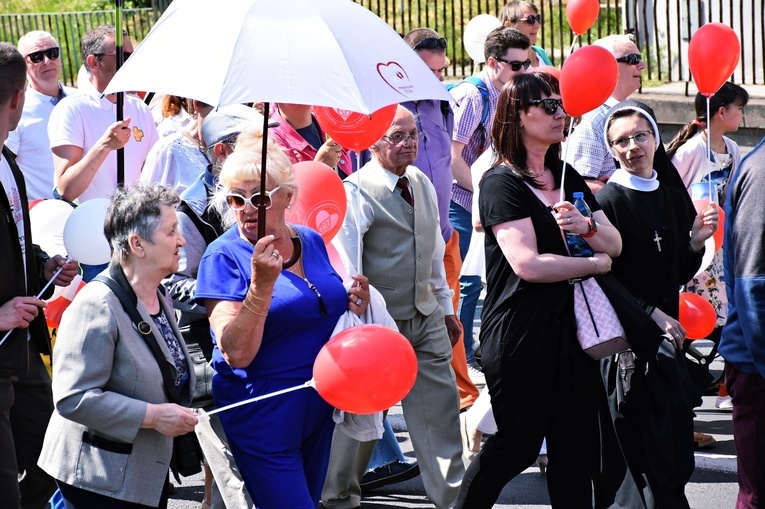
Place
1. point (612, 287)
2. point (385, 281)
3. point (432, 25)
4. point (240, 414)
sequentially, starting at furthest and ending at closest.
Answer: point (432, 25) < point (385, 281) < point (612, 287) < point (240, 414)

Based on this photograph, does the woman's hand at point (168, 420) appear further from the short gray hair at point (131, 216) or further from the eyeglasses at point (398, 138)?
the eyeglasses at point (398, 138)

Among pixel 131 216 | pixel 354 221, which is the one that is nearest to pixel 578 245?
pixel 354 221

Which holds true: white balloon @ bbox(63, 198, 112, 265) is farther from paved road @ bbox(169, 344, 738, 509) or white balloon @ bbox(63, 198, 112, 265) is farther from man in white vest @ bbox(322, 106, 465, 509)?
paved road @ bbox(169, 344, 738, 509)

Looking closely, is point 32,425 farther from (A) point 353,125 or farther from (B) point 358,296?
(A) point 353,125

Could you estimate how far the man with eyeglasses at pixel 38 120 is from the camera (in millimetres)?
7148

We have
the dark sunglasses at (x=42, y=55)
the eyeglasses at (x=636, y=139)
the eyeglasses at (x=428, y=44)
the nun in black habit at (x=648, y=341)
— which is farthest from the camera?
the eyeglasses at (x=428, y=44)

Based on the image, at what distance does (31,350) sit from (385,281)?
1671 mm

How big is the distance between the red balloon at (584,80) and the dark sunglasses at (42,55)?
3.77 metres

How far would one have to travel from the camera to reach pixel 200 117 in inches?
223

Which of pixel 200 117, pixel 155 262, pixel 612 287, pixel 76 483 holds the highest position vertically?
pixel 200 117

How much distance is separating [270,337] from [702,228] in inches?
91.8

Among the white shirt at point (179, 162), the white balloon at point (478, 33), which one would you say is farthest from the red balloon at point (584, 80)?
the white balloon at point (478, 33)

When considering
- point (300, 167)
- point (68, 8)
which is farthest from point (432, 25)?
point (300, 167)

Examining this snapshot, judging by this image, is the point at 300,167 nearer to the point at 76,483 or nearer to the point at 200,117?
the point at 200,117
